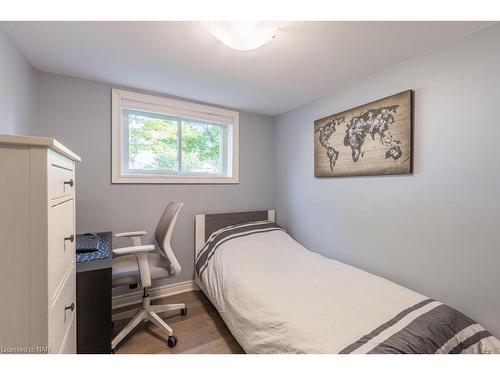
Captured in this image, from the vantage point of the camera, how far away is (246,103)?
8.57ft

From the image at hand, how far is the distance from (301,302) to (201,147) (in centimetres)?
205

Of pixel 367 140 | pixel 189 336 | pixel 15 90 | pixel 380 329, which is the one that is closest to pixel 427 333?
pixel 380 329

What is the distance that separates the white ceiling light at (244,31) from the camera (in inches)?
46.6

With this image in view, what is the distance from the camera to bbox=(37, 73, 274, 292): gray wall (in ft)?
6.34

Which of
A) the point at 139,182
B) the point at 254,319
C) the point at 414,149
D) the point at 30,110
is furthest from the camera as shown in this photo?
the point at 139,182

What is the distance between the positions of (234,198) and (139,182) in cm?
113

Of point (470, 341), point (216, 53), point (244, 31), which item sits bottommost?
point (470, 341)

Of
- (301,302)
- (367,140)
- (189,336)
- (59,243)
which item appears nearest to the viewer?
(59,243)

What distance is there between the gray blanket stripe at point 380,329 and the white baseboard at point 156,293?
6.46ft

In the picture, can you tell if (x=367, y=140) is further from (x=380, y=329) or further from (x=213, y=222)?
(x=213, y=222)

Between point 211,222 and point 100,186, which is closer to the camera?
point 100,186

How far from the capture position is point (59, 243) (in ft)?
2.62
